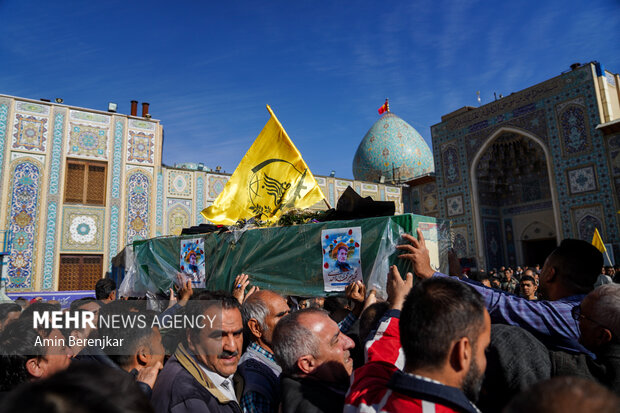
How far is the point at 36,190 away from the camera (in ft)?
42.9

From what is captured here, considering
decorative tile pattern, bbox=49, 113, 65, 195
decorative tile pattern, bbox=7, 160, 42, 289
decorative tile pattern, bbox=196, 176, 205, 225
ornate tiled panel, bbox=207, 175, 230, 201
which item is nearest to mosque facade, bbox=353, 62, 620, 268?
ornate tiled panel, bbox=207, 175, 230, 201

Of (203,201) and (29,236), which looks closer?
(29,236)

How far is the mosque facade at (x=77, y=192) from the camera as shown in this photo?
1275cm

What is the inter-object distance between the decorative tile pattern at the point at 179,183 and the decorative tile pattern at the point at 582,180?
13.9 metres

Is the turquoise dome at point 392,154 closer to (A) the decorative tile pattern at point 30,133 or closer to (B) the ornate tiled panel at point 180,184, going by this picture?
(B) the ornate tiled panel at point 180,184

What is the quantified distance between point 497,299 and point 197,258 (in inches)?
180

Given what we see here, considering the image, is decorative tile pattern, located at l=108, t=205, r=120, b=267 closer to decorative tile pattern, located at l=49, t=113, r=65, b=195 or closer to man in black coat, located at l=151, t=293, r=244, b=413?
decorative tile pattern, located at l=49, t=113, r=65, b=195

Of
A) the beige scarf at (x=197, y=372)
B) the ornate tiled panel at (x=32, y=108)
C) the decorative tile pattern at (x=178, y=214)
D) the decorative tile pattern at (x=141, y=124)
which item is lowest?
the beige scarf at (x=197, y=372)

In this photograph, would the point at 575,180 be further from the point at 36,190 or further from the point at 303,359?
the point at 36,190

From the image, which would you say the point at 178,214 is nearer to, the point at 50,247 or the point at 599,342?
the point at 50,247

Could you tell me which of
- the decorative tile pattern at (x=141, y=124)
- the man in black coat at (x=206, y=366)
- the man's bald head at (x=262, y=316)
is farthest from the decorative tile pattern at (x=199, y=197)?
the man in black coat at (x=206, y=366)

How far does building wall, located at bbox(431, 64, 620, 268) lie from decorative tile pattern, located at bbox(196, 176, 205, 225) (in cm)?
1079

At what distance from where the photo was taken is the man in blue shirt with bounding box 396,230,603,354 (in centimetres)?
192

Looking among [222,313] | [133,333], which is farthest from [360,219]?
[133,333]
